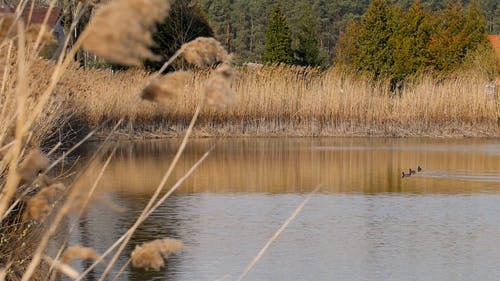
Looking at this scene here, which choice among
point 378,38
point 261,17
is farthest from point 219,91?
point 261,17

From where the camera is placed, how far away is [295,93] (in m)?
21.0

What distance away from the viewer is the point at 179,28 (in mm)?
27266

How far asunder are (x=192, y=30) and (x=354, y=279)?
21.5 metres

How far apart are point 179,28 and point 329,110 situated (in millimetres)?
7452

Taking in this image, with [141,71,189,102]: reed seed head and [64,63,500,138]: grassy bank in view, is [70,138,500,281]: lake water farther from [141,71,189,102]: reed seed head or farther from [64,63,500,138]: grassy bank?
[64,63,500,138]: grassy bank

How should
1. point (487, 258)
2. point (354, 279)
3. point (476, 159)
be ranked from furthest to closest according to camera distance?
point (476, 159)
point (487, 258)
point (354, 279)

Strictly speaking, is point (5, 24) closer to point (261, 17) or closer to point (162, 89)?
point (162, 89)

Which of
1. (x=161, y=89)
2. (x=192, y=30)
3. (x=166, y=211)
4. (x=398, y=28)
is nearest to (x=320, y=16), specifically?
(x=398, y=28)

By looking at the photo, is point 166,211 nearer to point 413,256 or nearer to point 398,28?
point 413,256

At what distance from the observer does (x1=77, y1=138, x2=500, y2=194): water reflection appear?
1241cm

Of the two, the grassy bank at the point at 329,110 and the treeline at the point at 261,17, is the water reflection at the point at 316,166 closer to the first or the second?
the grassy bank at the point at 329,110

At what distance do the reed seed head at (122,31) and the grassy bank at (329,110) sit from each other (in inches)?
733

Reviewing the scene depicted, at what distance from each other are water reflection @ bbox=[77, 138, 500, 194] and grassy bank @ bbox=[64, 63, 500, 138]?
0.94 meters

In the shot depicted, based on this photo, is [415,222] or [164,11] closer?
[164,11]
